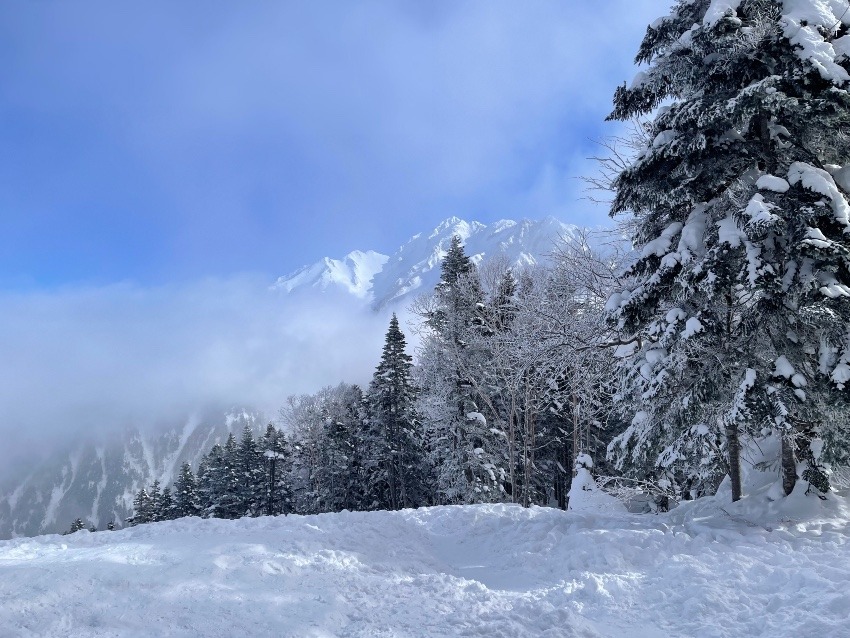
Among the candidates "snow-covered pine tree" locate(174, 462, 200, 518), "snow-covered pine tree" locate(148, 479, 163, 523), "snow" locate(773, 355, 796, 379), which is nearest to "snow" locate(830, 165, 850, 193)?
"snow" locate(773, 355, 796, 379)

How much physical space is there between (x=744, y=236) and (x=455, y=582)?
683 cm

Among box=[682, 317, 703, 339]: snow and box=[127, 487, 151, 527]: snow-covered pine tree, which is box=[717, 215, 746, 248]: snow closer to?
box=[682, 317, 703, 339]: snow

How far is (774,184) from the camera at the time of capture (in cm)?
779

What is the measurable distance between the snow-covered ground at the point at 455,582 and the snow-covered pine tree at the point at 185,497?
1472 inches

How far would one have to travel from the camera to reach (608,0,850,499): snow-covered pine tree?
7.54 meters

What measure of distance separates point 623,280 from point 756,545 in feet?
17.1

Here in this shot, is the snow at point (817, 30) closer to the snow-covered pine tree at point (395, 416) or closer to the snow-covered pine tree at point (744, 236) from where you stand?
the snow-covered pine tree at point (744, 236)

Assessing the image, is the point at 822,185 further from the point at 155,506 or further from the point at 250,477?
the point at 155,506

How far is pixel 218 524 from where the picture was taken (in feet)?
37.8

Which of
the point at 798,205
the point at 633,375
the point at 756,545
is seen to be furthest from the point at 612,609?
the point at 798,205

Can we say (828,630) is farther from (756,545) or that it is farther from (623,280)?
(623,280)

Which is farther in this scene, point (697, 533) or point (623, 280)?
point (623, 280)

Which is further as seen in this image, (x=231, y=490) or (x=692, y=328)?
(x=231, y=490)

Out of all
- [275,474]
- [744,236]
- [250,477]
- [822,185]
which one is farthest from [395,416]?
[822,185]
